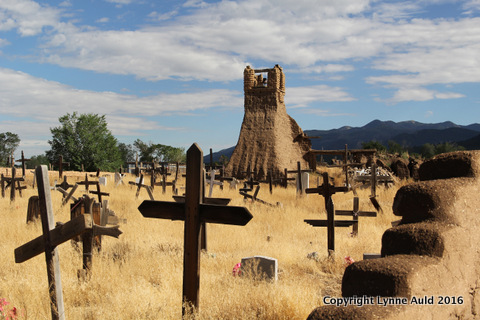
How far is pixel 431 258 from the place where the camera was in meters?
3.38

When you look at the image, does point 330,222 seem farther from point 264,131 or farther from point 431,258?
point 264,131

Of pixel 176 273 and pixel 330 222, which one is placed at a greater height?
pixel 330 222

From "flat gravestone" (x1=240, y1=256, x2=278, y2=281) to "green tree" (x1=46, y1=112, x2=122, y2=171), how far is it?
4803cm

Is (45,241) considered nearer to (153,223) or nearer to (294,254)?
(294,254)

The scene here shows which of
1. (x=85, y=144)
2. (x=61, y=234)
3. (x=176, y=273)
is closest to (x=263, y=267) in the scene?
(x=176, y=273)

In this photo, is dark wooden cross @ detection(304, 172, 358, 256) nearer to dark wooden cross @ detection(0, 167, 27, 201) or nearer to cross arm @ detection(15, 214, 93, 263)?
cross arm @ detection(15, 214, 93, 263)

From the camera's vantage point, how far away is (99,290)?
17.7 ft

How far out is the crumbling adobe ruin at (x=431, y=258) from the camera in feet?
9.75

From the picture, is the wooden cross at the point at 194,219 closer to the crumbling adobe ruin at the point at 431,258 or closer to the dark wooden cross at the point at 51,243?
the dark wooden cross at the point at 51,243

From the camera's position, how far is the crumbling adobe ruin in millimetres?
2973

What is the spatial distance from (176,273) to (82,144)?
1959 inches

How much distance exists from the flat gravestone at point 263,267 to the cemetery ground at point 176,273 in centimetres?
19

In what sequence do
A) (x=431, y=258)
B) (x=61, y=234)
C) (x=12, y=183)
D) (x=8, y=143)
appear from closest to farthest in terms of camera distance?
(x=431, y=258)
(x=61, y=234)
(x=12, y=183)
(x=8, y=143)

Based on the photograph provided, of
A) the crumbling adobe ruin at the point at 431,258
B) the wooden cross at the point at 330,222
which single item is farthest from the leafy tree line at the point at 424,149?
the crumbling adobe ruin at the point at 431,258
